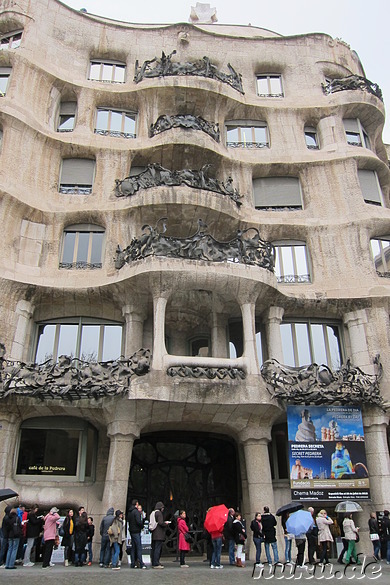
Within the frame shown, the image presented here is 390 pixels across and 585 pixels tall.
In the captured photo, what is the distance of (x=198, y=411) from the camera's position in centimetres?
1675

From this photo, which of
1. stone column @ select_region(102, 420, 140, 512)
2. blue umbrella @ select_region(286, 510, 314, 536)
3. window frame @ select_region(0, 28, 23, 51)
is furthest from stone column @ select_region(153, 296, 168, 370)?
window frame @ select_region(0, 28, 23, 51)

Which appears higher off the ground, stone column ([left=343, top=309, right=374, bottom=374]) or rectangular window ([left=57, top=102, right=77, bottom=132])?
rectangular window ([left=57, top=102, right=77, bottom=132])

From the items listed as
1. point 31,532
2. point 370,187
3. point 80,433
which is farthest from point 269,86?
point 31,532

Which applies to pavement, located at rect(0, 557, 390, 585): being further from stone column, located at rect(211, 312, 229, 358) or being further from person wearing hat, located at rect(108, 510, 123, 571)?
stone column, located at rect(211, 312, 229, 358)

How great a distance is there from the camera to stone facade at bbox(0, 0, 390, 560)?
658 inches

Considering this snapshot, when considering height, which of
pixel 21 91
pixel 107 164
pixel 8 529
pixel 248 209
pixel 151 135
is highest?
pixel 21 91

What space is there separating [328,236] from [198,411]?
31.0 ft

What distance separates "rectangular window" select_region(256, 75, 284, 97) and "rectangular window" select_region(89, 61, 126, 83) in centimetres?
691

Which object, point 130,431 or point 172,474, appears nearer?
point 130,431

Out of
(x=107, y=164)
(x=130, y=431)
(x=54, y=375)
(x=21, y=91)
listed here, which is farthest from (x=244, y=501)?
(x=21, y=91)

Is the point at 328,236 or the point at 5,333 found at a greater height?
the point at 328,236

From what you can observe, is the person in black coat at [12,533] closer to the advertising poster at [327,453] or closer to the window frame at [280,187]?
the advertising poster at [327,453]

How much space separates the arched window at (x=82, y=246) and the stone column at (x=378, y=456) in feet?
37.9

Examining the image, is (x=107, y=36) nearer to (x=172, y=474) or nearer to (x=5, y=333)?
(x=5, y=333)
